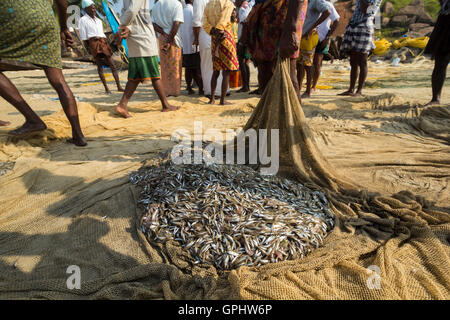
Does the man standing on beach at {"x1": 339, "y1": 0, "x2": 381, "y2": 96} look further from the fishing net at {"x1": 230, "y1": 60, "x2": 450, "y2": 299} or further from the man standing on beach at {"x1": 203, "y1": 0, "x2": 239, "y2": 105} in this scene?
the fishing net at {"x1": 230, "y1": 60, "x2": 450, "y2": 299}

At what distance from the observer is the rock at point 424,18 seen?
74.2ft

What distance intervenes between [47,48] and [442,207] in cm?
474

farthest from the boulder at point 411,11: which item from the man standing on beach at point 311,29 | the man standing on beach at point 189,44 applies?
the man standing on beach at point 189,44

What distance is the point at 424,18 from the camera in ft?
75.3

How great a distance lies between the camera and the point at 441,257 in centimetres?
175

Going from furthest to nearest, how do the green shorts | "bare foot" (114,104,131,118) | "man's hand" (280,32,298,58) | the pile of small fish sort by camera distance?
1. "bare foot" (114,104,131,118)
2. the green shorts
3. "man's hand" (280,32,298,58)
4. the pile of small fish

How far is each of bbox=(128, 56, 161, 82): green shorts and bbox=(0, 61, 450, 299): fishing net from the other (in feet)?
7.35

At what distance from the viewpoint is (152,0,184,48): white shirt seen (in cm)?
590

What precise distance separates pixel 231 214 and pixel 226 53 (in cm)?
460

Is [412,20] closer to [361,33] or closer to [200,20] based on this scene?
[361,33]

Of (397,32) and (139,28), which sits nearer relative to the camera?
(139,28)

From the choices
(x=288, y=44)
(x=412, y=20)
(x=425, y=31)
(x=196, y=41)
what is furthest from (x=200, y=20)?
(x=412, y=20)

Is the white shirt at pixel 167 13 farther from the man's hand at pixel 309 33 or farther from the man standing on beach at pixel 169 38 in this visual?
the man's hand at pixel 309 33

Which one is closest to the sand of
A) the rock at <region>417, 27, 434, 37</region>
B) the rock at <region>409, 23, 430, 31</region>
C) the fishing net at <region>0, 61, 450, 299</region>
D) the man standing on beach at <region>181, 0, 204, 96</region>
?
the fishing net at <region>0, 61, 450, 299</region>
